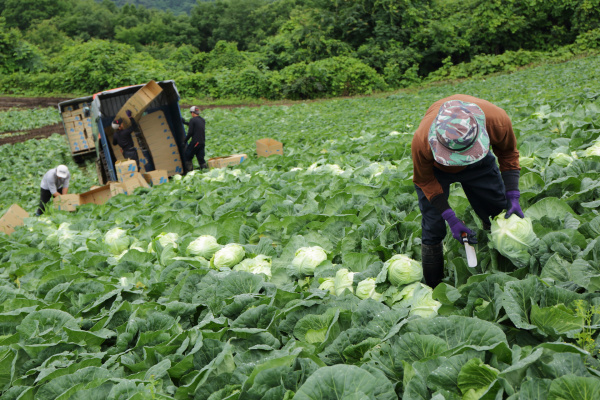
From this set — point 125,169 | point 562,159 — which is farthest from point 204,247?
point 125,169

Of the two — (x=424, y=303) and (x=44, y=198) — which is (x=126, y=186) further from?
(x=424, y=303)

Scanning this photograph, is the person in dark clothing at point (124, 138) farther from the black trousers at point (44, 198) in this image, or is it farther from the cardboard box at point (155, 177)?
the black trousers at point (44, 198)

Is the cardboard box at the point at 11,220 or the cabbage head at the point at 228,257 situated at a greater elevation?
the cabbage head at the point at 228,257

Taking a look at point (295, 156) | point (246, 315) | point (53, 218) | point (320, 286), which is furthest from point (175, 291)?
point (295, 156)

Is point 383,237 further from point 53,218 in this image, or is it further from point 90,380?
point 53,218

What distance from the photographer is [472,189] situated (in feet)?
9.21

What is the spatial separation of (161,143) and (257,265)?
6.87 m

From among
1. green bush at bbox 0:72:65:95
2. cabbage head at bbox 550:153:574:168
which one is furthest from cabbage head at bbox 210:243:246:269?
green bush at bbox 0:72:65:95

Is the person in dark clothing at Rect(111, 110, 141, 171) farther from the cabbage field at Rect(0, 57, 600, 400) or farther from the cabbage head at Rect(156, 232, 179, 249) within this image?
the cabbage head at Rect(156, 232, 179, 249)

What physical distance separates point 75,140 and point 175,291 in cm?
1008

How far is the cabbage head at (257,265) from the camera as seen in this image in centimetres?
351

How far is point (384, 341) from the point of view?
7.47ft

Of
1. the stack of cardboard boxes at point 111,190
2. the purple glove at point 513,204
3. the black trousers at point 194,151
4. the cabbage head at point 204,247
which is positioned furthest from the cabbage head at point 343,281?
the black trousers at point 194,151

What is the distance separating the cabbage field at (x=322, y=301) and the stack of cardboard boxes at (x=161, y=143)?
439cm
